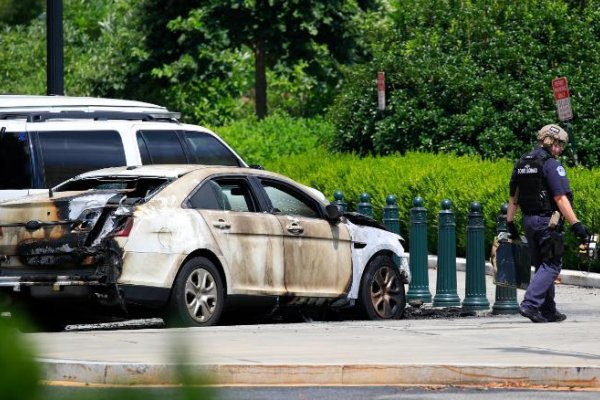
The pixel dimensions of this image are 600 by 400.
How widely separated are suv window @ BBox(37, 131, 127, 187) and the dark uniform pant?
12.8 feet

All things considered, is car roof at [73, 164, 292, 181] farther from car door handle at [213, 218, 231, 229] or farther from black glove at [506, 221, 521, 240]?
black glove at [506, 221, 521, 240]

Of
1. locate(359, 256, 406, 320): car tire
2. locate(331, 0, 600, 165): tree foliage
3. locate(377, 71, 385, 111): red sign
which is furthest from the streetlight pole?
locate(331, 0, 600, 165): tree foliage

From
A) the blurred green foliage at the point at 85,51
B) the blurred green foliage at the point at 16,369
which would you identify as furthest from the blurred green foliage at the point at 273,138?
the blurred green foliage at the point at 16,369

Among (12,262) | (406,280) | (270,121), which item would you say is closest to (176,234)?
(12,262)

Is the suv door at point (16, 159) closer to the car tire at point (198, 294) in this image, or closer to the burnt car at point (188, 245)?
the burnt car at point (188, 245)

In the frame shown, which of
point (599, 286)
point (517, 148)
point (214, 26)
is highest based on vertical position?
point (214, 26)

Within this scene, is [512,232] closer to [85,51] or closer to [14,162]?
[14,162]

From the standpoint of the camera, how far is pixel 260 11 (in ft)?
107

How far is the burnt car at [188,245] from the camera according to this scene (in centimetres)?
1091

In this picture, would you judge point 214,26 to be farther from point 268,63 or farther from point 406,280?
point 406,280

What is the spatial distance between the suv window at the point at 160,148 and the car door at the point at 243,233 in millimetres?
1687

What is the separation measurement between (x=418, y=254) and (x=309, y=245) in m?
2.25

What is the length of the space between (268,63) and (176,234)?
2863cm

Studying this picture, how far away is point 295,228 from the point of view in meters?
12.3
